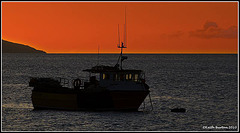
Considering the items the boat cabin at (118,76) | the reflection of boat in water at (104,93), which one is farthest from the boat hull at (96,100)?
the boat cabin at (118,76)

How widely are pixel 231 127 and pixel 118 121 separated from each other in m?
10.8

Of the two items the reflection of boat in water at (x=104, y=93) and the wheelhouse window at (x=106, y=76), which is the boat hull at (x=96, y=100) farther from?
the wheelhouse window at (x=106, y=76)

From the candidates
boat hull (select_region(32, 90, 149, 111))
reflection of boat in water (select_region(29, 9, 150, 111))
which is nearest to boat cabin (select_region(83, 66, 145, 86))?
reflection of boat in water (select_region(29, 9, 150, 111))

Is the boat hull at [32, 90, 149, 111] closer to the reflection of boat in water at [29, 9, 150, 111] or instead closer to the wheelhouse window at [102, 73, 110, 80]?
the reflection of boat in water at [29, 9, 150, 111]

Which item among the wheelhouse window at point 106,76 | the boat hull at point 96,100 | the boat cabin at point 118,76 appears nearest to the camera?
the boat hull at point 96,100

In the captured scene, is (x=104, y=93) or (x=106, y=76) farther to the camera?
(x=106, y=76)

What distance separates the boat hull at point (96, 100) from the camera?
44875mm

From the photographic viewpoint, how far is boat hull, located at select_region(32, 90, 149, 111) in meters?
44.9

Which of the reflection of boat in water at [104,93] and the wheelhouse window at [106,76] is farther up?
the wheelhouse window at [106,76]

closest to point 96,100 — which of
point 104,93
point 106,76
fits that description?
point 104,93

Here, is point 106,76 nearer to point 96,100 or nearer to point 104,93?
point 104,93

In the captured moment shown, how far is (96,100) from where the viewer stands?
149 feet

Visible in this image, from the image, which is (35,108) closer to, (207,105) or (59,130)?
(59,130)

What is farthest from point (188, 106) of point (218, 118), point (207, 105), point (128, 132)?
point (128, 132)
